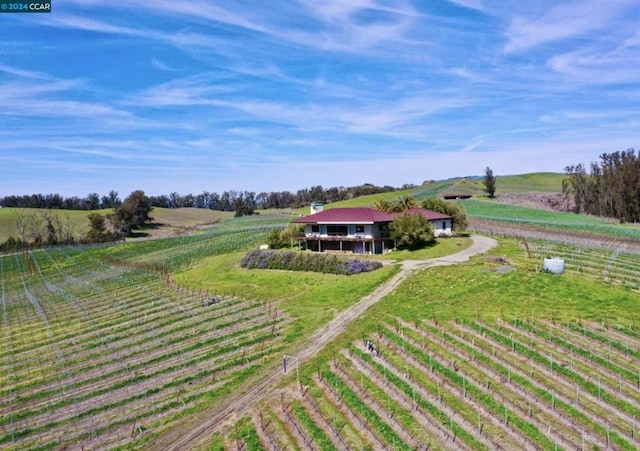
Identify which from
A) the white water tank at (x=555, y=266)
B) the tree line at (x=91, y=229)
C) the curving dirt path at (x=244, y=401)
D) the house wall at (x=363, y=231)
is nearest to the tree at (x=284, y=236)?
the house wall at (x=363, y=231)

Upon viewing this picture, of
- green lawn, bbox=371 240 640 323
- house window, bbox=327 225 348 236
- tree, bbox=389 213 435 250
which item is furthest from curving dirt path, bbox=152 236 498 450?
house window, bbox=327 225 348 236

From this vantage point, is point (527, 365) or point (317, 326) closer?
point (527, 365)

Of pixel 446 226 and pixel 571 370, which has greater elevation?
pixel 446 226

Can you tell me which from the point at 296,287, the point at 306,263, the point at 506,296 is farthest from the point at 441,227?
the point at 506,296

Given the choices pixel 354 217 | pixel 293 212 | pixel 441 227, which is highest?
pixel 354 217

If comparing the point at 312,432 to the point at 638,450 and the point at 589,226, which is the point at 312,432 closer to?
the point at 638,450

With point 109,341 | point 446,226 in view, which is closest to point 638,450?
point 109,341

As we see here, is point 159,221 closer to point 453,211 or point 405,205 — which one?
point 405,205
